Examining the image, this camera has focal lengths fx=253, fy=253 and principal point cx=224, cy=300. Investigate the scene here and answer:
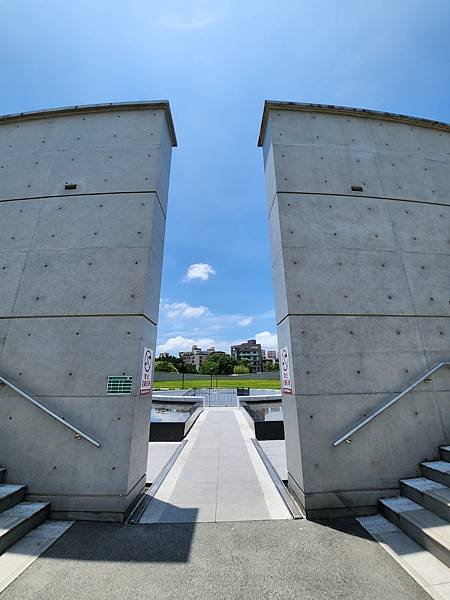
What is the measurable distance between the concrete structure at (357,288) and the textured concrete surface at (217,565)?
0.66m

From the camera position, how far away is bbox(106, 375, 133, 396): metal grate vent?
3627 mm

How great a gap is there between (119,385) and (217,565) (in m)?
2.30

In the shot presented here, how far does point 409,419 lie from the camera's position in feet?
12.1

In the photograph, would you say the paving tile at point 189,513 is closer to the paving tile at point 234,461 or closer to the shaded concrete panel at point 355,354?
the paving tile at point 234,461

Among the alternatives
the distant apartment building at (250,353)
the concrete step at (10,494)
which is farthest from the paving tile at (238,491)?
the distant apartment building at (250,353)

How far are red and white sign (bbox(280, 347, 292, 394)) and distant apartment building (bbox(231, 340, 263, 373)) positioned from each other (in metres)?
91.7

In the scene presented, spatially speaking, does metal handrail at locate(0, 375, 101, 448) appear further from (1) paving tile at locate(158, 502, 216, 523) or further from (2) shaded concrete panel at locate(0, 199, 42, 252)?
(2) shaded concrete panel at locate(0, 199, 42, 252)

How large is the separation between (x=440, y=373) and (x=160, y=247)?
5.10 metres

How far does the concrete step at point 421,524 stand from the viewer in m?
2.34

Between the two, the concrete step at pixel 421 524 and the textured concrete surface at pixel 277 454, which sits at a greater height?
the concrete step at pixel 421 524

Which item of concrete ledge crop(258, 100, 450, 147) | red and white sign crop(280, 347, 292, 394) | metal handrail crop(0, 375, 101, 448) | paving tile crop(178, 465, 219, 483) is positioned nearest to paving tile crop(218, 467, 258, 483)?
paving tile crop(178, 465, 219, 483)

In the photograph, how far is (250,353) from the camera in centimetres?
10056

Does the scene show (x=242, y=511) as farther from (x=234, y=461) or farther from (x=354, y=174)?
(x=354, y=174)

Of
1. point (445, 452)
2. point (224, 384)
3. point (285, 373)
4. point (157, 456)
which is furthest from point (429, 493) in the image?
point (224, 384)
